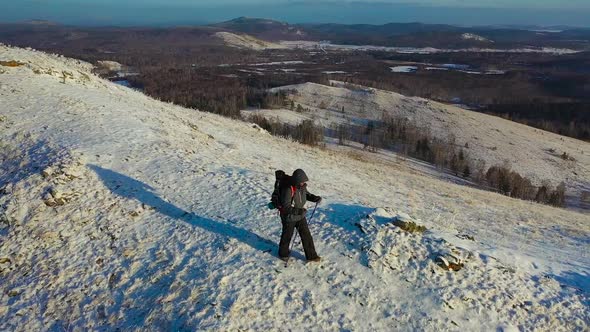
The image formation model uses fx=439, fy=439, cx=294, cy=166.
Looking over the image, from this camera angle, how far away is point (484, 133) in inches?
3519

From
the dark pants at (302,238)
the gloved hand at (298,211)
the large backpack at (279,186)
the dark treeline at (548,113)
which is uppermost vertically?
the large backpack at (279,186)

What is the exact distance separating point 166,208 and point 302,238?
19.1 feet

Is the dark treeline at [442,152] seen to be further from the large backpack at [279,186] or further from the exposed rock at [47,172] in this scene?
the exposed rock at [47,172]

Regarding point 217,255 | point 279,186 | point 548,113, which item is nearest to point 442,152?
point 279,186

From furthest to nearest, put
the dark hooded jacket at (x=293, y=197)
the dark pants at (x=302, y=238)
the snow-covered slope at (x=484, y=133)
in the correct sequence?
the snow-covered slope at (x=484, y=133) → the dark pants at (x=302, y=238) → the dark hooded jacket at (x=293, y=197)

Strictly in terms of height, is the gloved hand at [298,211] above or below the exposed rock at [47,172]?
above

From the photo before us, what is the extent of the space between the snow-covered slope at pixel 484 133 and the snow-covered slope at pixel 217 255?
53.1 metres

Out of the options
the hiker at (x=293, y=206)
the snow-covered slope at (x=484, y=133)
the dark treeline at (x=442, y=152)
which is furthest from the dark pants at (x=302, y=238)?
the snow-covered slope at (x=484, y=133)

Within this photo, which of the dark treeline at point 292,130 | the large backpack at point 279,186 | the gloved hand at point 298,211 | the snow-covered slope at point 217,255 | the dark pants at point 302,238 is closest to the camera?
the snow-covered slope at point 217,255

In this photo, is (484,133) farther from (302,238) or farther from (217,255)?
(217,255)

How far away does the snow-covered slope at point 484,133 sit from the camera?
231ft

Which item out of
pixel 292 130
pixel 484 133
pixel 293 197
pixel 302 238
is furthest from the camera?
pixel 484 133

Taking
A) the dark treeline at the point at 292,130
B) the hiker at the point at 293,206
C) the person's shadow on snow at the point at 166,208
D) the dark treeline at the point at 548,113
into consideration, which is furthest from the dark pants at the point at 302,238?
the dark treeline at the point at 548,113

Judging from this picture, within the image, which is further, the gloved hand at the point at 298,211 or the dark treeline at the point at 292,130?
the dark treeline at the point at 292,130
